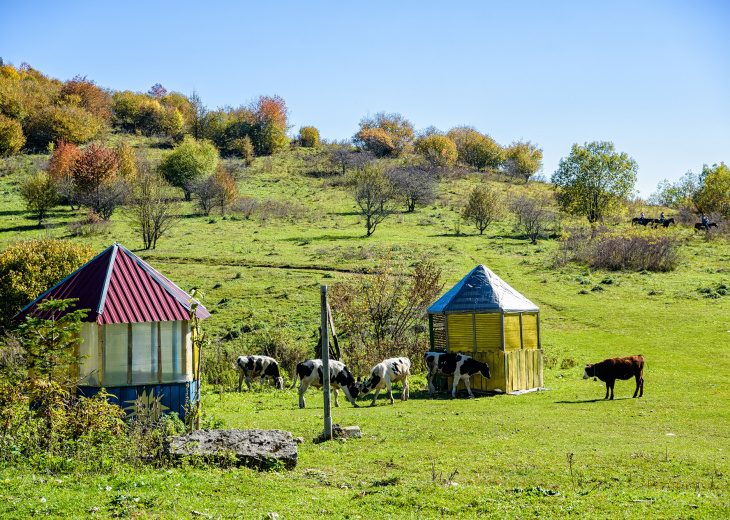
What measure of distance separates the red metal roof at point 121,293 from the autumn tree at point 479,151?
103 metres

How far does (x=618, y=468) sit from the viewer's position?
11617mm

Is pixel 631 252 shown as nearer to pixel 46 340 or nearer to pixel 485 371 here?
pixel 485 371

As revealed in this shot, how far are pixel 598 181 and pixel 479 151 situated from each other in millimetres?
53558

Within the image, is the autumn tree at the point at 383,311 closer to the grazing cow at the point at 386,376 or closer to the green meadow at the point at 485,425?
the green meadow at the point at 485,425

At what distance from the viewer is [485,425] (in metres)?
16.4

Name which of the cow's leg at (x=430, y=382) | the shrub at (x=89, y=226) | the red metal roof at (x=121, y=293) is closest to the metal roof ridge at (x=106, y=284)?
the red metal roof at (x=121, y=293)

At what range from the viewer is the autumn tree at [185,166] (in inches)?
2963

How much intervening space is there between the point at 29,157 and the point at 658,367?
81.5 meters

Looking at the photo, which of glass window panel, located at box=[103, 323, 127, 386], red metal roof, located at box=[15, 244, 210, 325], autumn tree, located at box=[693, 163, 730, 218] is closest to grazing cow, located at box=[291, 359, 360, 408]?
red metal roof, located at box=[15, 244, 210, 325]

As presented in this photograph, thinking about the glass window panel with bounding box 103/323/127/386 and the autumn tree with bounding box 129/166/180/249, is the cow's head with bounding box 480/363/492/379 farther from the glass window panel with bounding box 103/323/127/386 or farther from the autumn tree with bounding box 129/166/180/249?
the autumn tree with bounding box 129/166/180/249

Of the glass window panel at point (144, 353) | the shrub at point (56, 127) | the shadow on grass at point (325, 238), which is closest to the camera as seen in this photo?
the glass window panel at point (144, 353)

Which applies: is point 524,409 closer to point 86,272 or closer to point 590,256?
point 86,272

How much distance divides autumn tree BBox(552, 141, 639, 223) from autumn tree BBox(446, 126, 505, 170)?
50759 mm

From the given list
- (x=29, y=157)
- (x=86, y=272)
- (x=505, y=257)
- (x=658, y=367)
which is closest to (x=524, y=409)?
(x=658, y=367)
